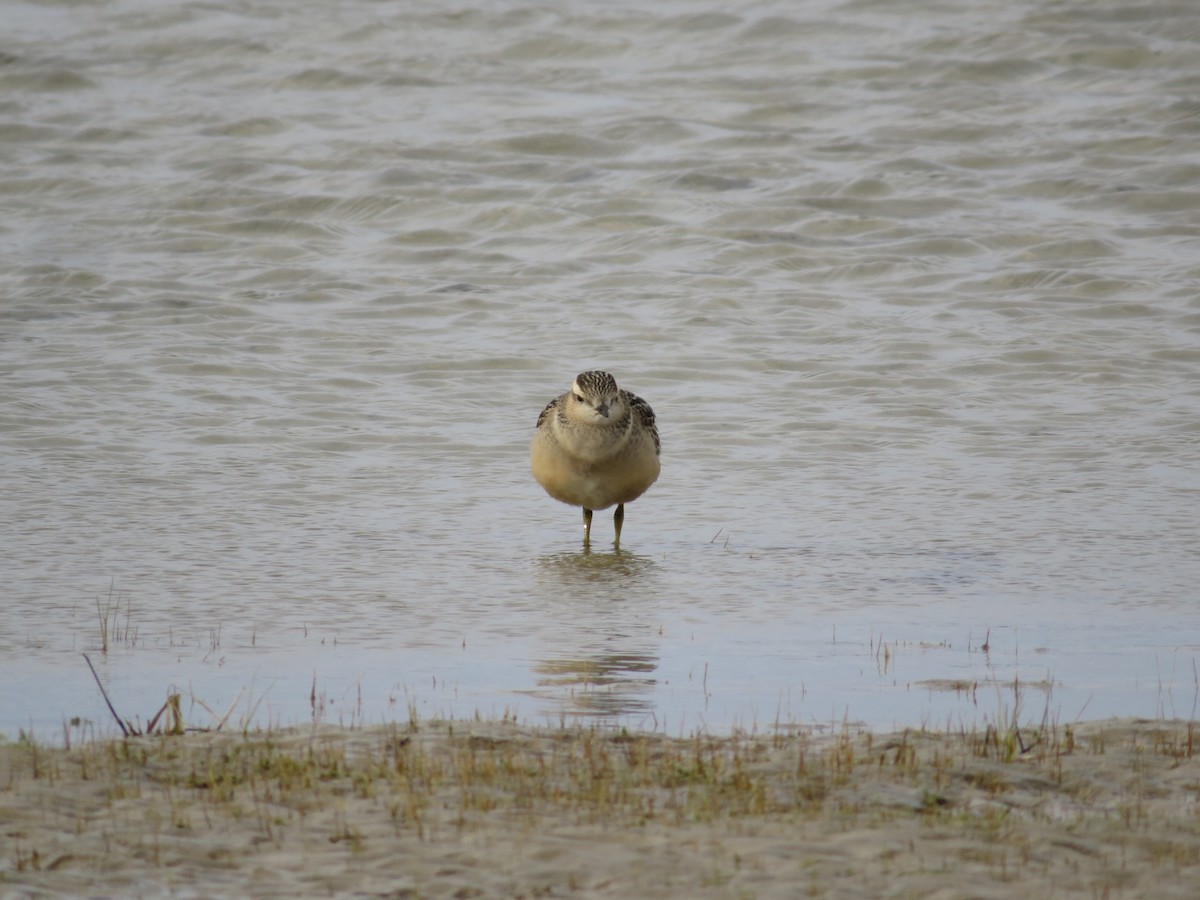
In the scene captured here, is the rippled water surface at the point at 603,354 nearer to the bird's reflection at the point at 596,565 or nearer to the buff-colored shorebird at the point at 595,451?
the bird's reflection at the point at 596,565

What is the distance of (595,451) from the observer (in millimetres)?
11641

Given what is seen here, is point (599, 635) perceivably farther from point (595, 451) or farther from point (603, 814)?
point (603, 814)

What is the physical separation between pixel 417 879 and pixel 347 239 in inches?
742

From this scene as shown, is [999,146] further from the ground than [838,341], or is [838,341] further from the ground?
[999,146]

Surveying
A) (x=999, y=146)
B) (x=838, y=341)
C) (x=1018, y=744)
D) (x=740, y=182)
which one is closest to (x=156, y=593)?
(x=1018, y=744)

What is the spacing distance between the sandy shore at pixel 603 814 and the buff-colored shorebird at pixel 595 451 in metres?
4.88

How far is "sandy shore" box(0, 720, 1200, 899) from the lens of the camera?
511cm

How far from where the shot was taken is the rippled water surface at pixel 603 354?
8.65 m

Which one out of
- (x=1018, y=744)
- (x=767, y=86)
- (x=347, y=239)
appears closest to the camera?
(x=1018, y=744)

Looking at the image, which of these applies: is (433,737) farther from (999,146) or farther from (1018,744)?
(999,146)

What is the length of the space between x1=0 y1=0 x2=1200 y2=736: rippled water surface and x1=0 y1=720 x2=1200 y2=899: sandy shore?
0.72 m

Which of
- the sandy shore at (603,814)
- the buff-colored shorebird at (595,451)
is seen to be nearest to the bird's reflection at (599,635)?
the buff-colored shorebird at (595,451)

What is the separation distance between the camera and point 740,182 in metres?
24.6

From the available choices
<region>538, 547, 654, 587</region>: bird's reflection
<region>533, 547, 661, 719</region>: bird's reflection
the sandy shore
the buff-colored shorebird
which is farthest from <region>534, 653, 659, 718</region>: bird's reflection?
the buff-colored shorebird
